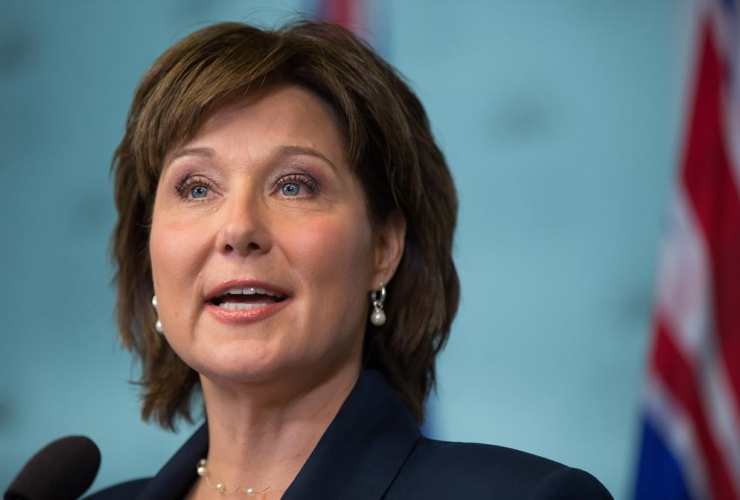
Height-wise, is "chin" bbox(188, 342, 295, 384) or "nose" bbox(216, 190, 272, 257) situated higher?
"nose" bbox(216, 190, 272, 257)

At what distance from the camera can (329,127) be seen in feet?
5.52

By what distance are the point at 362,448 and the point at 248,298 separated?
29cm

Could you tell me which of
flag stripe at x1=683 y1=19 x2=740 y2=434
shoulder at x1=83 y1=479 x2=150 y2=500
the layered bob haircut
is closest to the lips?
the layered bob haircut

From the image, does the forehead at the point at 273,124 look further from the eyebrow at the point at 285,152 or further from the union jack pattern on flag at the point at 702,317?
the union jack pattern on flag at the point at 702,317

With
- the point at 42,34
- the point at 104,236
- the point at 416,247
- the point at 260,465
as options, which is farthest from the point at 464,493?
the point at 42,34

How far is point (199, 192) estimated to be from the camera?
165 cm

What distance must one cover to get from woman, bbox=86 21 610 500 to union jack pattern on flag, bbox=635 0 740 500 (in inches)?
35.7

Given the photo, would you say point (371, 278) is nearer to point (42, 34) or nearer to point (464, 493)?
point (464, 493)

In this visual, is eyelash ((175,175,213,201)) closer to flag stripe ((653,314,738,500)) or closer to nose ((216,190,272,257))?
nose ((216,190,272,257))

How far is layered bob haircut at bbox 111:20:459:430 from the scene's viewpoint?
1.68m

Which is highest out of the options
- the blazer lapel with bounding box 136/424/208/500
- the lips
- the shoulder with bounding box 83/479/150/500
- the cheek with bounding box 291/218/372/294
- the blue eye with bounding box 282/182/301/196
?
the blue eye with bounding box 282/182/301/196

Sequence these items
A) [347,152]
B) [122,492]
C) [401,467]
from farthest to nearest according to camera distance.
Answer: [122,492] < [347,152] < [401,467]

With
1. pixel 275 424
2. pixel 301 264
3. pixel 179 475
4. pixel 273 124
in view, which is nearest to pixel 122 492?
pixel 179 475

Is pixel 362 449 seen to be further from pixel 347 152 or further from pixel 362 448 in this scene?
pixel 347 152
